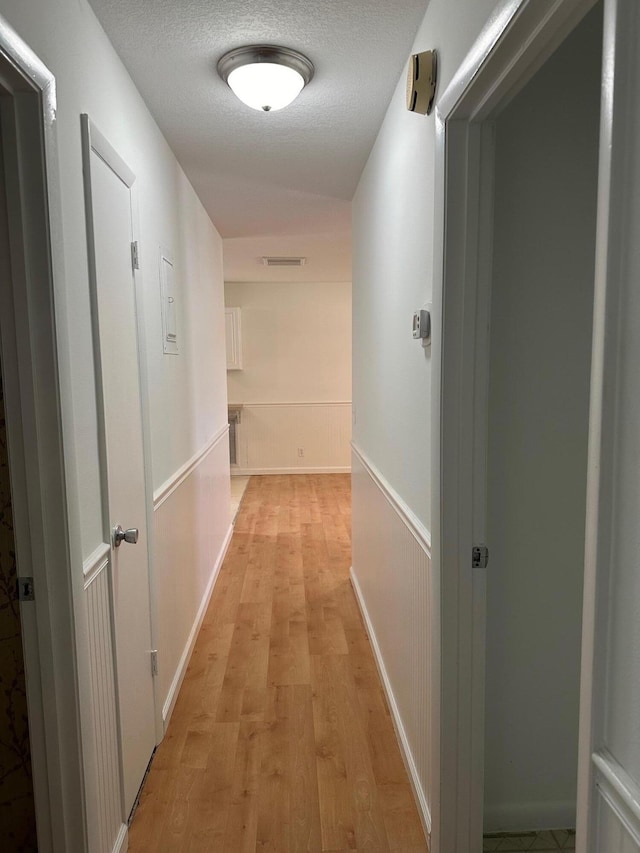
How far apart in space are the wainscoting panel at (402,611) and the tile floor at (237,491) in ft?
8.69

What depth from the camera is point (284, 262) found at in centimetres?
551

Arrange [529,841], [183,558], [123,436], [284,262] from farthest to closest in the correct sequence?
[284,262] < [183,558] < [123,436] < [529,841]

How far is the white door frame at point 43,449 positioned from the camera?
120 cm

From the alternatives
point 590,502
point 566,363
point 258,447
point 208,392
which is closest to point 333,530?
point 208,392

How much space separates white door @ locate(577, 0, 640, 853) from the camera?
2.20 feet

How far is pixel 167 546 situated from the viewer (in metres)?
2.39

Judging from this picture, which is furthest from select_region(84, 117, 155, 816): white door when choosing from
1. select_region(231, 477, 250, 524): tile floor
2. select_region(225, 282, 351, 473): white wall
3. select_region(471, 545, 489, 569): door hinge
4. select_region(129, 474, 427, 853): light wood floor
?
select_region(225, 282, 351, 473): white wall

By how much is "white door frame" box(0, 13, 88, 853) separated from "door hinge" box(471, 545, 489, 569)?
0.99 m

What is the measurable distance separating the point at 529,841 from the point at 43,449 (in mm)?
1779

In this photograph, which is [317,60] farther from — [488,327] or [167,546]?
[167,546]

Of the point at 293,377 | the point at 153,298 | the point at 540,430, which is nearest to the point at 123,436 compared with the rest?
the point at 153,298

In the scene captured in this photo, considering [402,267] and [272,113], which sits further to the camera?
[272,113]

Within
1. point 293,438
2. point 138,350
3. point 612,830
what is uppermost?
point 138,350

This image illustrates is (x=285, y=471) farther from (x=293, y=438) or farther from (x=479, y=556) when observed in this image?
(x=479, y=556)
